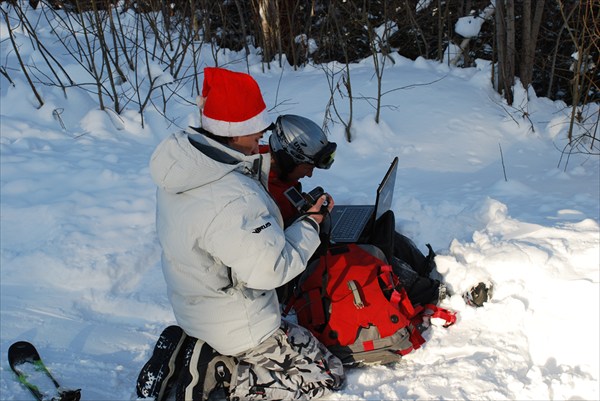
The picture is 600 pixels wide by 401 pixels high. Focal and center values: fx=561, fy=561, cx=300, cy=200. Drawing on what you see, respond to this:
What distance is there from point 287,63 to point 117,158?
4082 millimetres

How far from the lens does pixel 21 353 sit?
2609mm

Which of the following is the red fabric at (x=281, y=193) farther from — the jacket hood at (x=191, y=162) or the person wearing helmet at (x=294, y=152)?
the jacket hood at (x=191, y=162)

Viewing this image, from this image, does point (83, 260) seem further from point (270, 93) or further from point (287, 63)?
point (287, 63)

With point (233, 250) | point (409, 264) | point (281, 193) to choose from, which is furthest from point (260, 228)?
point (409, 264)

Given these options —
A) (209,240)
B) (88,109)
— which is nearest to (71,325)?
(209,240)

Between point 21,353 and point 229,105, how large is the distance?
1.54 m

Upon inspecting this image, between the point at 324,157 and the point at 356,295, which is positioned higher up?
the point at 324,157

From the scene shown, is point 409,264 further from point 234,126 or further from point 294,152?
point 234,126

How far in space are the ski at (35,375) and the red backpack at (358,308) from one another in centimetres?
115

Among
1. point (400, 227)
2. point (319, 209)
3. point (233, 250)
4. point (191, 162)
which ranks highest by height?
point (191, 162)

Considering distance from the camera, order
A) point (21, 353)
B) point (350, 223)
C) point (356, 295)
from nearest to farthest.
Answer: point (21, 353) → point (356, 295) → point (350, 223)

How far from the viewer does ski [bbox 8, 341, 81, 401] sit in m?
2.46

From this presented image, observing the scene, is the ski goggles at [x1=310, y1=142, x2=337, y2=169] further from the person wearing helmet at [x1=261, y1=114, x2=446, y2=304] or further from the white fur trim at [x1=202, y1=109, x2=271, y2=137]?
the white fur trim at [x1=202, y1=109, x2=271, y2=137]

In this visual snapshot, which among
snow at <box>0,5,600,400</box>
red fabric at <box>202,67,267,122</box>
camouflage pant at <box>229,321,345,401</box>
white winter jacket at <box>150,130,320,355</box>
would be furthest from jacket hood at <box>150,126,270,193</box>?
snow at <box>0,5,600,400</box>
